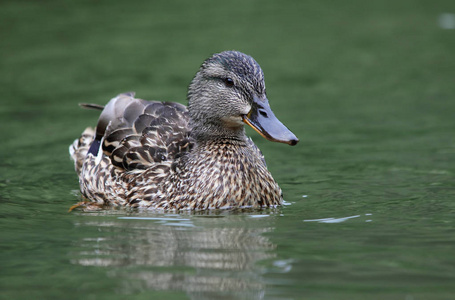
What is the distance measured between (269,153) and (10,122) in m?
3.81

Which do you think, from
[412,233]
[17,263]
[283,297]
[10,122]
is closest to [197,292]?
[283,297]

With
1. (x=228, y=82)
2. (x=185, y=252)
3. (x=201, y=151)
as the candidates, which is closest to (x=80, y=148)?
(x=201, y=151)

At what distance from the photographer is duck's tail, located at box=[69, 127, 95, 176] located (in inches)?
410

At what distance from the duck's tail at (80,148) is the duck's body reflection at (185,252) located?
2.21 metres

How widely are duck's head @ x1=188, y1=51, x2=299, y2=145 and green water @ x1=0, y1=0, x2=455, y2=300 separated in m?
0.90

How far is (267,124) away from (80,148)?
3368mm

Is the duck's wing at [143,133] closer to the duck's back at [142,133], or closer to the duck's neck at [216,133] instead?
the duck's back at [142,133]

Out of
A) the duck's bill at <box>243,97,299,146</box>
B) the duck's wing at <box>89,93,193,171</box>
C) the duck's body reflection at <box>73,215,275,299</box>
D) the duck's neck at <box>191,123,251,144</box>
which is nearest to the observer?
the duck's body reflection at <box>73,215,275,299</box>

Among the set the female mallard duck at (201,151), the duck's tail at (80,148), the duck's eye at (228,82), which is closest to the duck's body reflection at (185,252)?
the female mallard duck at (201,151)

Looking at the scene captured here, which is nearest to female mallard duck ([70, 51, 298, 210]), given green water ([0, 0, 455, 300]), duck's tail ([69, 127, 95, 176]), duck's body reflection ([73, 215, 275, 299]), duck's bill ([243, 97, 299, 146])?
duck's bill ([243, 97, 299, 146])

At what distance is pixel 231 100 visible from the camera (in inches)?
330

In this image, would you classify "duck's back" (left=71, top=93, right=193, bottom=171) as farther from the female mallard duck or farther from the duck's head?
the duck's head

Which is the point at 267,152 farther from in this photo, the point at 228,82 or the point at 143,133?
the point at 228,82

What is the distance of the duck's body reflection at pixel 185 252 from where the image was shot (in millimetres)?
6094
